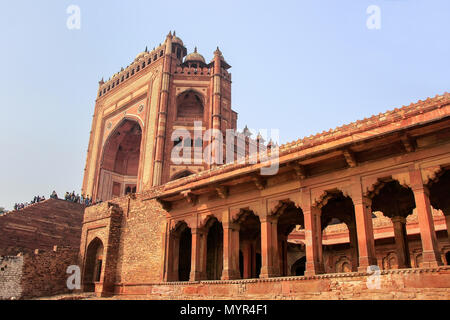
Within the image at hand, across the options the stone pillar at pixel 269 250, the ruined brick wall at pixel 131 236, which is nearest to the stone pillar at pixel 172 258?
A: the ruined brick wall at pixel 131 236

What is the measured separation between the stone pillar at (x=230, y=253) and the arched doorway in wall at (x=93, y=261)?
29.7 ft

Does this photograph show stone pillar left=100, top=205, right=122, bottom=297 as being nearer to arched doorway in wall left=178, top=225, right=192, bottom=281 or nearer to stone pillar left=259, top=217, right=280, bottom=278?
arched doorway in wall left=178, top=225, right=192, bottom=281

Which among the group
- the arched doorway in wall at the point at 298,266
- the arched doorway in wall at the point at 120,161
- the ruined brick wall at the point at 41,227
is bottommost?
the arched doorway in wall at the point at 298,266

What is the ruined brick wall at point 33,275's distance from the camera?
18828 mm

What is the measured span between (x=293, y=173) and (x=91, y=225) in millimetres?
12108

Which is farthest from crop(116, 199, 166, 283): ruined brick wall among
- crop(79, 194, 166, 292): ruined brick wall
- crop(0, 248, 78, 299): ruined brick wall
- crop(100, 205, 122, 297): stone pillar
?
crop(0, 248, 78, 299): ruined brick wall

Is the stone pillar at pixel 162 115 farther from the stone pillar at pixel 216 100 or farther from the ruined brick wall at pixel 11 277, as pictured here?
the ruined brick wall at pixel 11 277

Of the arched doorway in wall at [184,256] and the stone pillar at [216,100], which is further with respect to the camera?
the stone pillar at [216,100]

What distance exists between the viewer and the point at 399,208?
12609 mm

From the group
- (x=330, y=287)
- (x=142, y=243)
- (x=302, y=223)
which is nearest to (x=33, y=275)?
(x=142, y=243)

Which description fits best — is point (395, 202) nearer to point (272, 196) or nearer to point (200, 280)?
point (272, 196)

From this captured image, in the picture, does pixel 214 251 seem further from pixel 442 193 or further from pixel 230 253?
pixel 442 193
